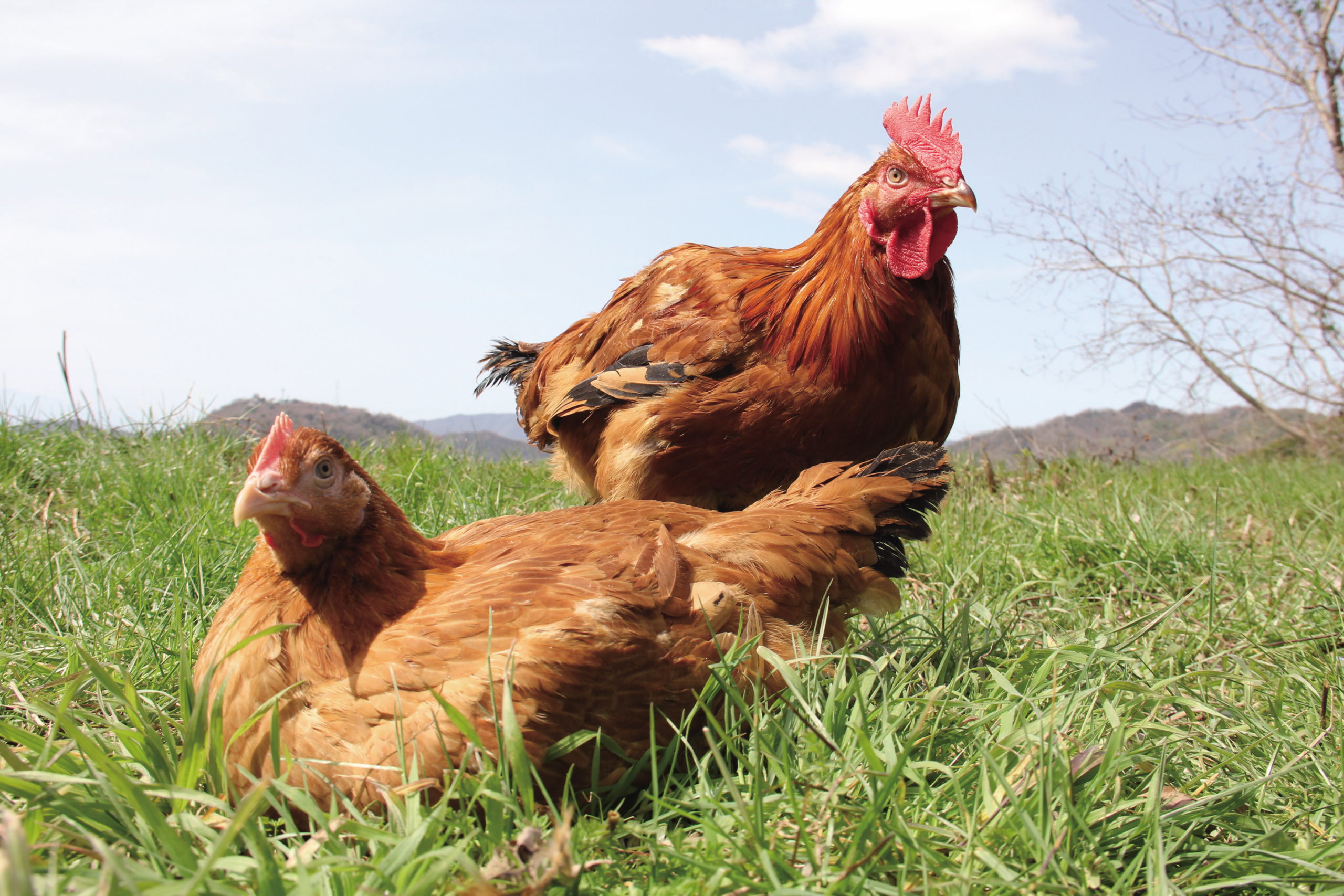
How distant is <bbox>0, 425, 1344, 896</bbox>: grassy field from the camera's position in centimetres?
150

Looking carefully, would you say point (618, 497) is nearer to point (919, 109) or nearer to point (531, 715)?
point (531, 715)

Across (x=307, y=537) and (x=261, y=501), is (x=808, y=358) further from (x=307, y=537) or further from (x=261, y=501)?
(x=261, y=501)

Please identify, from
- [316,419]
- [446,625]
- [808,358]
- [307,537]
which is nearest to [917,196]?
[808,358]

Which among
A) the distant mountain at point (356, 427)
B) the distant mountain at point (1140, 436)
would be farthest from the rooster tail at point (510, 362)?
the distant mountain at point (1140, 436)

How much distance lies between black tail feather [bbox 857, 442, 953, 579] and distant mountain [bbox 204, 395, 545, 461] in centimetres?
268

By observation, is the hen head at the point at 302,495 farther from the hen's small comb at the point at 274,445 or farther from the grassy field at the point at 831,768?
the grassy field at the point at 831,768

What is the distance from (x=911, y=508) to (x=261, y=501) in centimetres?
191

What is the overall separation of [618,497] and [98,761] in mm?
1986

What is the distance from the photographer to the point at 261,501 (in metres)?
1.85

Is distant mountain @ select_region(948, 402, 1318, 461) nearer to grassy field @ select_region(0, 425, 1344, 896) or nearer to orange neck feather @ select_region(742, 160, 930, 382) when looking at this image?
orange neck feather @ select_region(742, 160, 930, 382)

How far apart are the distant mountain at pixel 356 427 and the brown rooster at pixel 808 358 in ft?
5.54

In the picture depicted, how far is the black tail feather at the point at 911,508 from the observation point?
8.75 feet

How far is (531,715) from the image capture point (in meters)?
1.82

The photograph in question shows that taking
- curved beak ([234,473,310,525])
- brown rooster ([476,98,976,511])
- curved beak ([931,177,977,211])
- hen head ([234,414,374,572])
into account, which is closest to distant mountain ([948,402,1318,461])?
brown rooster ([476,98,976,511])
